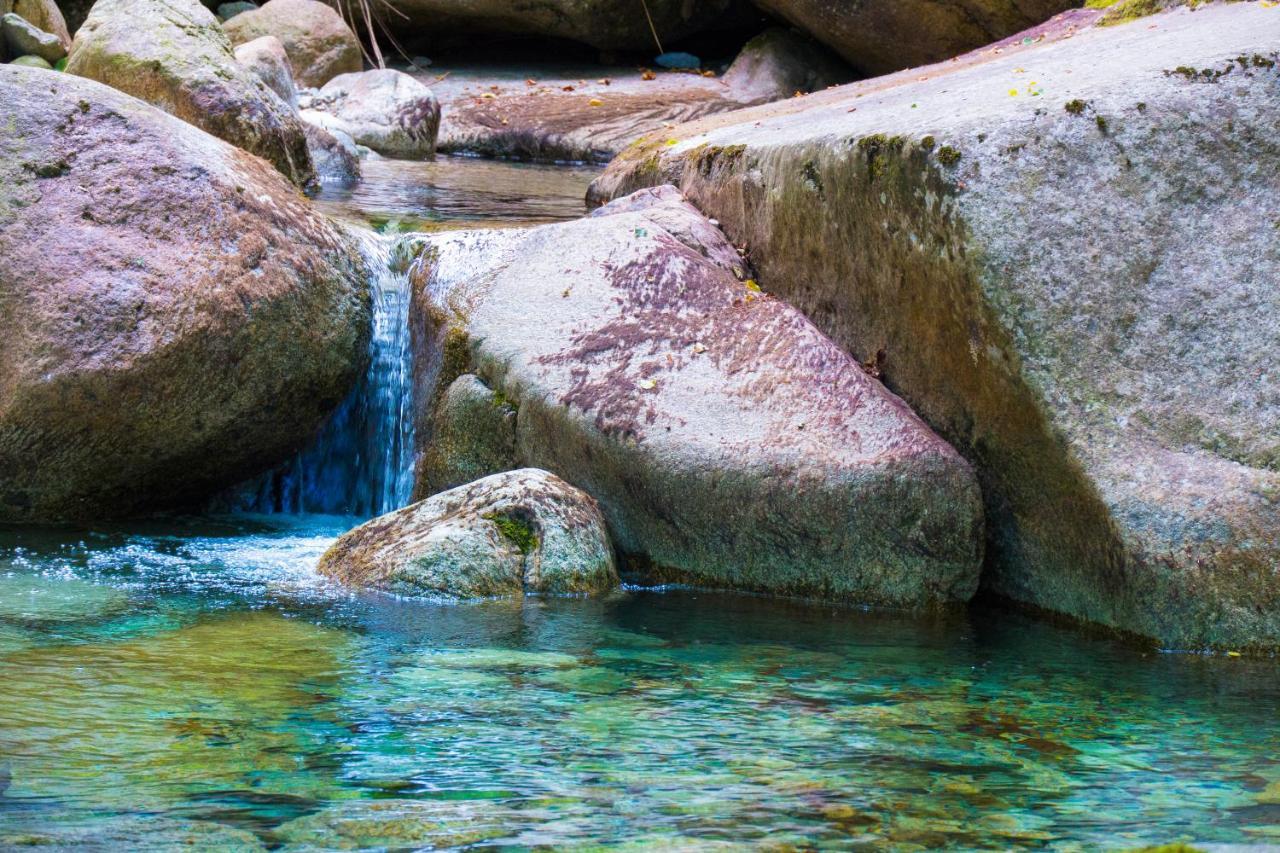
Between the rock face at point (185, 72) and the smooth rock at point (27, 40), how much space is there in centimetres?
545

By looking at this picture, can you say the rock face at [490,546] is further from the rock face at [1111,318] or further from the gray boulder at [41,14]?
the gray boulder at [41,14]

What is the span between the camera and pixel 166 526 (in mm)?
6832

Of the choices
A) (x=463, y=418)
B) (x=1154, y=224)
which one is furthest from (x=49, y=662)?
(x=1154, y=224)

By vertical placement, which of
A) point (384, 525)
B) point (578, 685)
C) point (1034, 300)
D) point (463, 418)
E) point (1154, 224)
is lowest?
point (578, 685)

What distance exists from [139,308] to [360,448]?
1.55 m

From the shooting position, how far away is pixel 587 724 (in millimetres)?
3926

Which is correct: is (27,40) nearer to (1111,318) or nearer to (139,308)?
(139,308)

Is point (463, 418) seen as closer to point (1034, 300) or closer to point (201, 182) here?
point (201, 182)

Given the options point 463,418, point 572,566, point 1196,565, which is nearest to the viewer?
point 1196,565

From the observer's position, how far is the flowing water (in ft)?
10.2

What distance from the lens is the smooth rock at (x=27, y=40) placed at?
15.8 meters

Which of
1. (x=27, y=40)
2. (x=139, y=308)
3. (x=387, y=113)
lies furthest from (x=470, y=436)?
(x=27, y=40)

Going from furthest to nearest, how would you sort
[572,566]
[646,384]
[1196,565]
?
[646,384], [572,566], [1196,565]

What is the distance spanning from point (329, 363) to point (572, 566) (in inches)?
83.2
